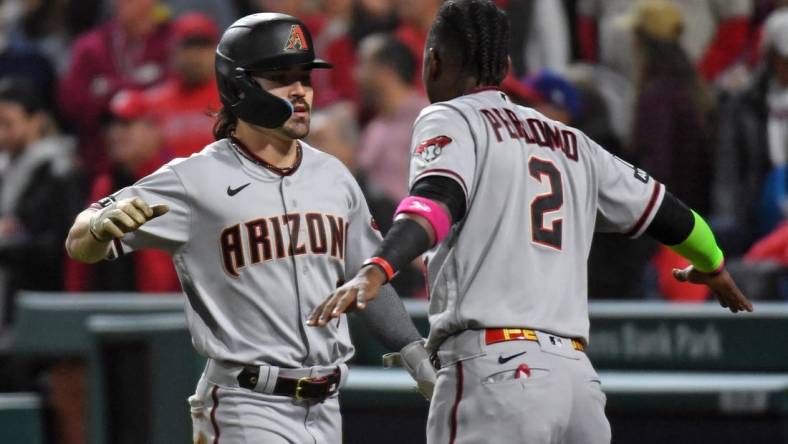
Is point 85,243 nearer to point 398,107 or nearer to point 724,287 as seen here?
point 724,287

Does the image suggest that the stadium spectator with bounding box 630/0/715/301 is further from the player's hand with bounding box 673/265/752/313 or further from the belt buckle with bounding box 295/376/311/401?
the belt buckle with bounding box 295/376/311/401

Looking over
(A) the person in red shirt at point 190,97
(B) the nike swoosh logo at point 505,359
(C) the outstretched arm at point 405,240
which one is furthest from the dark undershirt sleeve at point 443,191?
(A) the person in red shirt at point 190,97

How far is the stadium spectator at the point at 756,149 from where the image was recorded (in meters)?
7.37

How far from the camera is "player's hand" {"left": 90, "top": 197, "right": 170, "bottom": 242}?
3.77 meters

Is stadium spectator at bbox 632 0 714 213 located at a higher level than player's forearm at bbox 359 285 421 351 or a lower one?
lower

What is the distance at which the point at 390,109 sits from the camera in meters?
8.15

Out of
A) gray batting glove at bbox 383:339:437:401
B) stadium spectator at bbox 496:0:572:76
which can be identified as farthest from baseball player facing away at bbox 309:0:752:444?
stadium spectator at bbox 496:0:572:76

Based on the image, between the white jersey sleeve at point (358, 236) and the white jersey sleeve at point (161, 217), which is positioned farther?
the white jersey sleeve at point (358, 236)

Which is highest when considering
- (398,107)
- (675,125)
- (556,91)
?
(556,91)

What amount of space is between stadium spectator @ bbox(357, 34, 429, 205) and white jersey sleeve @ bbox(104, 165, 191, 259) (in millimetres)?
3860

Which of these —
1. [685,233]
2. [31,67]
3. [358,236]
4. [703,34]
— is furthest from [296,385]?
[31,67]

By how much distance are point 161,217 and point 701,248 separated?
1.44 m

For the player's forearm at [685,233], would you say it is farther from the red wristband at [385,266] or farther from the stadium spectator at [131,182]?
the stadium spectator at [131,182]

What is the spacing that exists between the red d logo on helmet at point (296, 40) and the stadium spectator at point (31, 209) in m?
4.98
